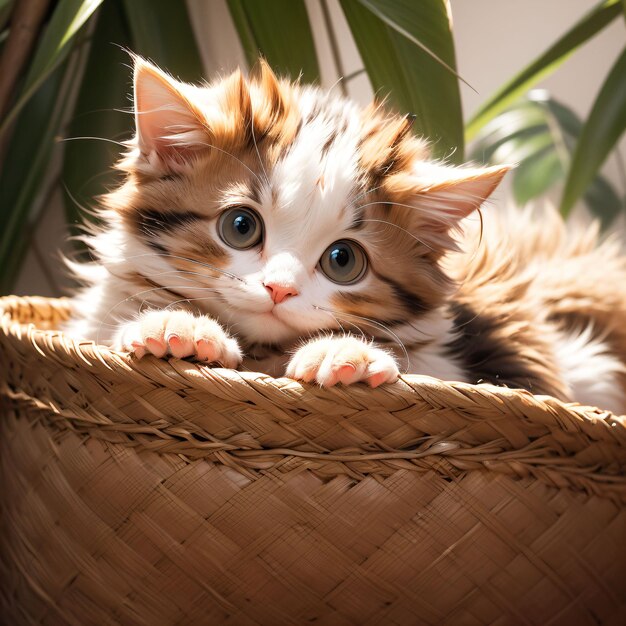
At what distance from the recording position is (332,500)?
31.5 inches

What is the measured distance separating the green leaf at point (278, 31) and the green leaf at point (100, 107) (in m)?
0.38

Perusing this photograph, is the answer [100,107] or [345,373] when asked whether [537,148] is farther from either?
[345,373]

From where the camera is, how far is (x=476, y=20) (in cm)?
199

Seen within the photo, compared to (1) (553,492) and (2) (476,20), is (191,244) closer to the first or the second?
(1) (553,492)

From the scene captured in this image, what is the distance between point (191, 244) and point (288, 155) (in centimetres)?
16

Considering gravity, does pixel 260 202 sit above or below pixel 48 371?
above

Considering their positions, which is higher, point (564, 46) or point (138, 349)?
point (564, 46)

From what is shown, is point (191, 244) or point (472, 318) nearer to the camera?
point (191, 244)

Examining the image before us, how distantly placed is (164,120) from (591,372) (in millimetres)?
769

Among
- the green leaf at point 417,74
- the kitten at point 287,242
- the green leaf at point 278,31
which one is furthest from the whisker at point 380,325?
the green leaf at point 278,31

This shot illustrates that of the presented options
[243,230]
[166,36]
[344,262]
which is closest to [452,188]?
[344,262]

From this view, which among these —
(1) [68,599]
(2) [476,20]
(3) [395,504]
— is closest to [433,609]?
(3) [395,504]

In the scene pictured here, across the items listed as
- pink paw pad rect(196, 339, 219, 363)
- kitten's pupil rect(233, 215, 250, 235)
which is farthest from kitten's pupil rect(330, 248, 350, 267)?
pink paw pad rect(196, 339, 219, 363)

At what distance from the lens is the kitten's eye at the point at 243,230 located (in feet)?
3.07
